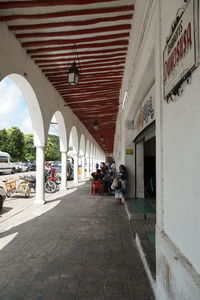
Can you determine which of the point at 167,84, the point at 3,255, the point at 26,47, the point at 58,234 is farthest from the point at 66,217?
the point at 167,84

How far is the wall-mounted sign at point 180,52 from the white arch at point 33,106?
13.8 feet

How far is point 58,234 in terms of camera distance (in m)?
4.46

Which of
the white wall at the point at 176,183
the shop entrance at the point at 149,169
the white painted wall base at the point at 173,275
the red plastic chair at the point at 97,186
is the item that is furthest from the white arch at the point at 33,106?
the white painted wall base at the point at 173,275

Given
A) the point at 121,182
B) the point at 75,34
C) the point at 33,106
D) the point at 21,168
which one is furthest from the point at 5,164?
→ the point at 75,34

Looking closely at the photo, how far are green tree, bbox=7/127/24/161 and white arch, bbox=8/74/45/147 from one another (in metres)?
34.0

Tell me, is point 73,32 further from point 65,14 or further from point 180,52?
point 180,52

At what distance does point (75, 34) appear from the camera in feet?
15.5

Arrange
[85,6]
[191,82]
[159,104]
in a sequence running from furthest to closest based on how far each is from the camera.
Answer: [85,6], [159,104], [191,82]

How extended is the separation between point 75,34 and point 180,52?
3.76 m

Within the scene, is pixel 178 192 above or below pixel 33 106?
below

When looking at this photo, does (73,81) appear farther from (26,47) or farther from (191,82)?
(191,82)

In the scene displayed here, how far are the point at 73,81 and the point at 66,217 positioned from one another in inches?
137

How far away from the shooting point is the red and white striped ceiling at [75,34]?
396cm

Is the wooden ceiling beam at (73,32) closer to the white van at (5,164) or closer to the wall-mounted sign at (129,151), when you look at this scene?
the wall-mounted sign at (129,151)
